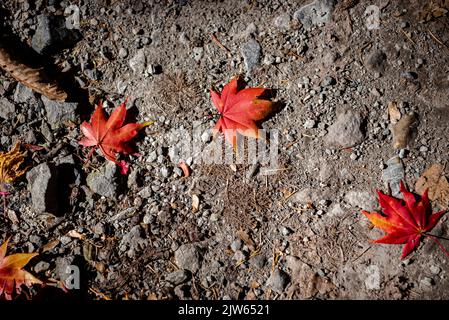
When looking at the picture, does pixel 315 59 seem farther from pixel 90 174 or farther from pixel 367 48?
pixel 90 174

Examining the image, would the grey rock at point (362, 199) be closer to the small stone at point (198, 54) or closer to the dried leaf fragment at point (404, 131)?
the dried leaf fragment at point (404, 131)

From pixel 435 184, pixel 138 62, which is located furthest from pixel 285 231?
→ pixel 138 62

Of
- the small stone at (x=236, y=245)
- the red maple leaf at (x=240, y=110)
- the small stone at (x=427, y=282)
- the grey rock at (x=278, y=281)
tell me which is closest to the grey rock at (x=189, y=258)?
the small stone at (x=236, y=245)

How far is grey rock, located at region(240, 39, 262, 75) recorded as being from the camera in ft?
7.59

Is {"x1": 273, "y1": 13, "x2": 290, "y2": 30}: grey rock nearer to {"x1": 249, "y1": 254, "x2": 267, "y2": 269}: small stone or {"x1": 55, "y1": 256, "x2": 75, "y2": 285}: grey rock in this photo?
{"x1": 249, "y1": 254, "x2": 267, "y2": 269}: small stone

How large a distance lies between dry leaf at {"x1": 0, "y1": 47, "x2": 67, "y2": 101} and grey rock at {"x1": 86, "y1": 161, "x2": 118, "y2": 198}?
60 cm

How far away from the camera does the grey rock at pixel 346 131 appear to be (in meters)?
2.13

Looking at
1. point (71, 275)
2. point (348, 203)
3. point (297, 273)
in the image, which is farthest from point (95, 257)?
point (348, 203)

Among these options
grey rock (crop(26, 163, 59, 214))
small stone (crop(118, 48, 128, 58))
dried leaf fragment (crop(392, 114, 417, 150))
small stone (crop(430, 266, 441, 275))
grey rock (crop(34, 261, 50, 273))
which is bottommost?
small stone (crop(430, 266, 441, 275))

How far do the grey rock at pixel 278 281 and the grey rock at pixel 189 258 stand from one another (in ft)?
1.53

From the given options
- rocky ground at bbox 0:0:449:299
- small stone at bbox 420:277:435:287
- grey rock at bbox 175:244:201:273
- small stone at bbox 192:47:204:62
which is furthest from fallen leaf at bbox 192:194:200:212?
small stone at bbox 420:277:435:287

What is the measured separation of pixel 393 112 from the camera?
2129mm

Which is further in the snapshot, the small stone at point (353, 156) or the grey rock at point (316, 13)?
the grey rock at point (316, 13)

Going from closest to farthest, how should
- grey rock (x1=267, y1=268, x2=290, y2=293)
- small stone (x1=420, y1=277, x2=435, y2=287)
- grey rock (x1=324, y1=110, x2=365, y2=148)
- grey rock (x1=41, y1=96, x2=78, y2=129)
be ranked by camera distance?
small stone (x1=420, y1=277, x2=435, y2=287), grey rock (x1=267, y1=268, x2=290, y2=293), grey rock (x1=324, y1=110, x2=365, y2=148), grey rock (x1=41, y1=96, x2=78, y2=129)
